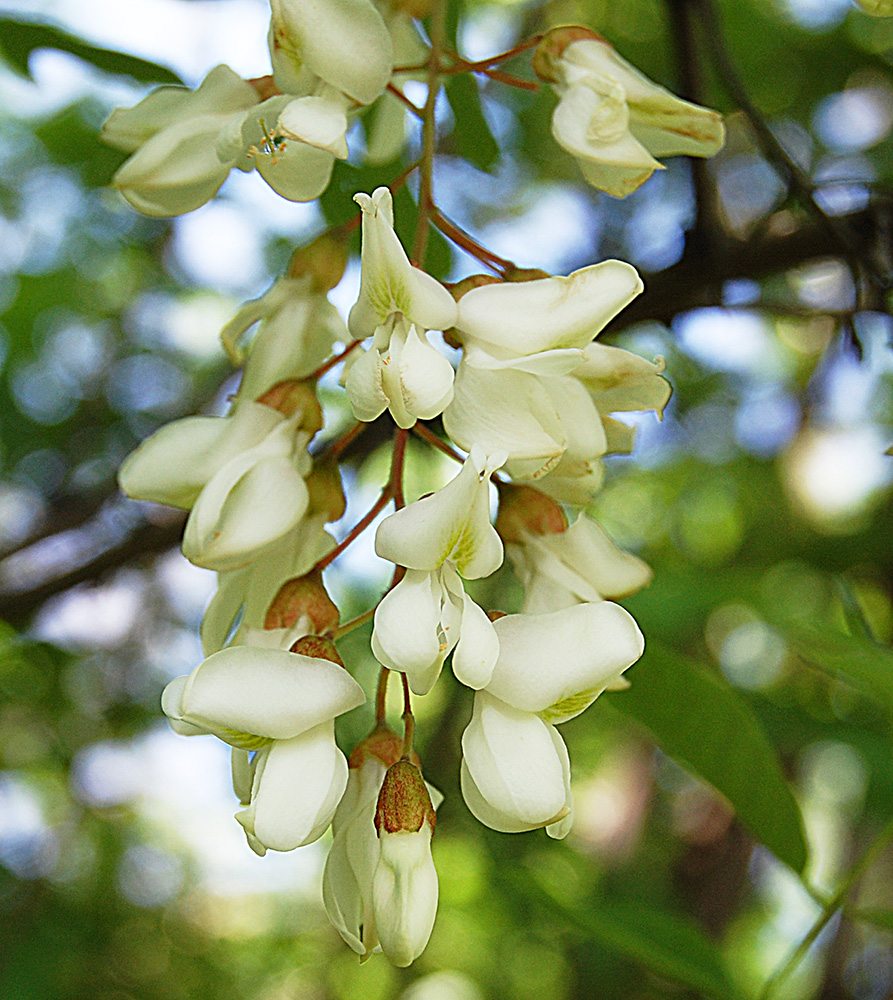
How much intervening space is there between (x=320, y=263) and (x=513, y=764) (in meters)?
0.22

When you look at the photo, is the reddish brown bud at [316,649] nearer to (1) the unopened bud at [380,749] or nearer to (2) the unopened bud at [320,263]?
(1) the unopened bud at [380,749]

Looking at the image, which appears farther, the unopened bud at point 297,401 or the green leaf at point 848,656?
the green leaf at point 848,656

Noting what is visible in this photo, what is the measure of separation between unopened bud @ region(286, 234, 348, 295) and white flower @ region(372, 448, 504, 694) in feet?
0.51

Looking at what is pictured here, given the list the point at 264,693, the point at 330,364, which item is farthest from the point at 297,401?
the point at 264,693

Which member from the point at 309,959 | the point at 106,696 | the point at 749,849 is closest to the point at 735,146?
the point at 106,696

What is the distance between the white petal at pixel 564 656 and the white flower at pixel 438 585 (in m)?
0.01

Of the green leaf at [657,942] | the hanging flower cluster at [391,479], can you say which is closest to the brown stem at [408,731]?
the hanging flower cluster at [391,479]

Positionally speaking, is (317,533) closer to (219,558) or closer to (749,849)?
(219,558)

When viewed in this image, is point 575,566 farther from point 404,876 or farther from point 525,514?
point 404,876

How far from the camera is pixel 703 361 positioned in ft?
5.00

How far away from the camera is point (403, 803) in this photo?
0.34m

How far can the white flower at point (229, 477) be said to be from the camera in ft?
1.21

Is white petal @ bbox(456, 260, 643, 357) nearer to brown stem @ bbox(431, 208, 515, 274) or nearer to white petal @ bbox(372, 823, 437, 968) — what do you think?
brown stem @ bbox(431, 208, 515, 274)

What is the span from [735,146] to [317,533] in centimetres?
143
